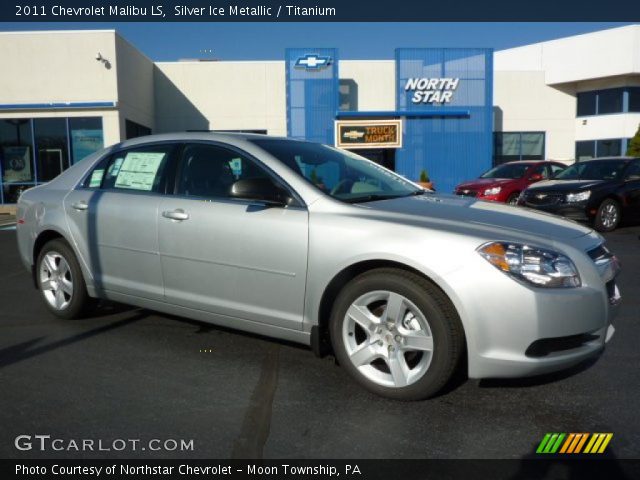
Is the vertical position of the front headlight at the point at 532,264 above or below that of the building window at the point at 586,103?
below

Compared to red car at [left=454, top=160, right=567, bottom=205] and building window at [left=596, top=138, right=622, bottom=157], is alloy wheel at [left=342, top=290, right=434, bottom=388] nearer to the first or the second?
red car at [left=454, top=160, right=567, bottom=205]

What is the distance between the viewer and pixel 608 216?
1105 cm

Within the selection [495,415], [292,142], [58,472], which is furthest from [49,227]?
[495,415]

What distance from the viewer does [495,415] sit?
305 cm

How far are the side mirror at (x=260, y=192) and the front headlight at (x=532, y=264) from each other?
128 cm

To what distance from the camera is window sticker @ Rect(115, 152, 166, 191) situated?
14.2ft

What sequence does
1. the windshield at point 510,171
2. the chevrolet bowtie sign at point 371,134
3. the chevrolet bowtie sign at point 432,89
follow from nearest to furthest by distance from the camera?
the windshield at point 510,171 → the chevrolet bowtie sign at point 371,134 → the chevrolet bowtie sign at point 432,89

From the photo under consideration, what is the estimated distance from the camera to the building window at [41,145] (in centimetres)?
1983

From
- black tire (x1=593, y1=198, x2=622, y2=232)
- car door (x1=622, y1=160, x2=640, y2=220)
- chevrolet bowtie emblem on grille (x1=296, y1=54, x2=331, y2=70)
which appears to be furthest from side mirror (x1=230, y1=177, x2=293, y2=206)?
chevrolet bowtie emblem on grille (x1=296, y1=54, x2=331, y2=70)

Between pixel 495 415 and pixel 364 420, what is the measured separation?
A: 2.31 ft

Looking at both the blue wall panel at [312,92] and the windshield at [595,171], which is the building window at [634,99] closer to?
the blue wall panel at [312,92]

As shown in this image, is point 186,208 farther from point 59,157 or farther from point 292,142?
point 59,157

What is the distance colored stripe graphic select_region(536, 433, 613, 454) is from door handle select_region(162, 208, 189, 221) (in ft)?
8.41

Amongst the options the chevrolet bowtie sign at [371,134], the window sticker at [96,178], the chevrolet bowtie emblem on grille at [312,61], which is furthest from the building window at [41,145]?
the window sticker at [96,178]
